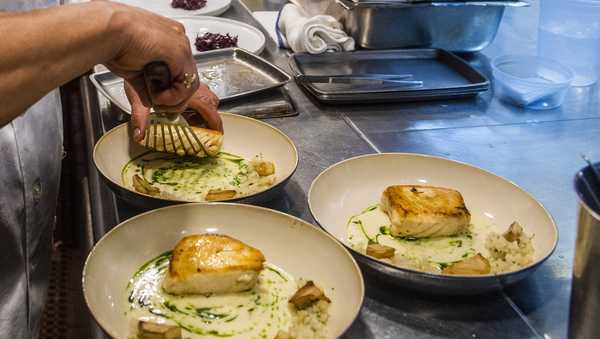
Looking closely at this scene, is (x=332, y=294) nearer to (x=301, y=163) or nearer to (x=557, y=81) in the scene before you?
(x=301, y=163)

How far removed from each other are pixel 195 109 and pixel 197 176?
0.52ft

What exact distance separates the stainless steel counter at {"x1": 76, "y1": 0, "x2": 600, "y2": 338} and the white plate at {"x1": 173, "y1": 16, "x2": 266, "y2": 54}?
0.07 m

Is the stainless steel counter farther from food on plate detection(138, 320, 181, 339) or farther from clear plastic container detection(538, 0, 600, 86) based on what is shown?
food on plate detection(138, 320, 181, 339)

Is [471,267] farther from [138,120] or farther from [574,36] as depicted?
[574,36]

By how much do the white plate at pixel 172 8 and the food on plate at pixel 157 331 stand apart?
168 centimetres

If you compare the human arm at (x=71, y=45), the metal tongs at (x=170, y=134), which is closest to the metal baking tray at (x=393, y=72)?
the metal tongs at (x=170, y=134)

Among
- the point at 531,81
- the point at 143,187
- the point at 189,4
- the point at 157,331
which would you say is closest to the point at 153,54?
the point at 143,187

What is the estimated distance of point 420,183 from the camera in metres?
1.28

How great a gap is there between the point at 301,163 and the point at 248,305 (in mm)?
516

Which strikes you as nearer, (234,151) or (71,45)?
(71,45)

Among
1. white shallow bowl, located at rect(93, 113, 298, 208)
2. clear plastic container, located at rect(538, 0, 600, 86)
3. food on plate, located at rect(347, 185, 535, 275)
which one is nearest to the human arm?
white shallow bowl, located at rect(93, 113, 298, 208)

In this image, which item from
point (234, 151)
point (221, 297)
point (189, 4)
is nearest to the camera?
point (221, 297)

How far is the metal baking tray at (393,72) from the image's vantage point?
1694 millimetres

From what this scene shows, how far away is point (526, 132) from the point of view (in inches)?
64.0
